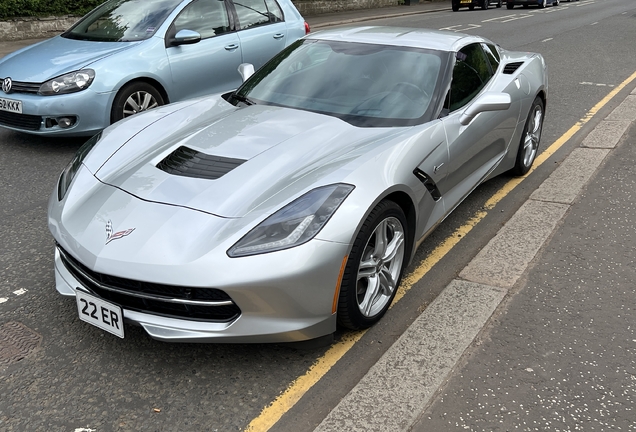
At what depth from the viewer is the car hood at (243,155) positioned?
2.92m

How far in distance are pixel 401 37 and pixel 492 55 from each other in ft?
3.48

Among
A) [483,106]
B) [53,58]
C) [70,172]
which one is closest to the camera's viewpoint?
[70,172]

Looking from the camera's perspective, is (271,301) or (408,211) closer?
(271,301)

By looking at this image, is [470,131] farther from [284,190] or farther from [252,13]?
[252,13]

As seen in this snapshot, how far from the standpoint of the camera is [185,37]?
6.29m

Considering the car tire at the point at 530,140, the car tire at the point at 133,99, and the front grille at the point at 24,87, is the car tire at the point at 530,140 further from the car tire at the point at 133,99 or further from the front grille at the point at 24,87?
the front grille at the point at 24,87

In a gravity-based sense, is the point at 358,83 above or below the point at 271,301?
above

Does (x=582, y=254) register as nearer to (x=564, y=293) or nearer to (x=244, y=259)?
(x=564, y=293)

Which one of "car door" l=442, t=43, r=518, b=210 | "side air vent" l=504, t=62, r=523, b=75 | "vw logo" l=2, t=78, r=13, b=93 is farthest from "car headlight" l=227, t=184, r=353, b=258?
"vw logo" l=2, t=78, r=13, b=93

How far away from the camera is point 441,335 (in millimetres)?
3127

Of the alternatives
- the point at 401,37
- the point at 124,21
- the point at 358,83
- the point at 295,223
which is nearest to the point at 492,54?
the point at 401,37

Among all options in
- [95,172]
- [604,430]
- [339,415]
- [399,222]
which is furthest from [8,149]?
[604,430]

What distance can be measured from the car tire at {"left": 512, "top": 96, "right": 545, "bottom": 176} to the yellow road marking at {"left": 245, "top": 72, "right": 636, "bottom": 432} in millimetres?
111

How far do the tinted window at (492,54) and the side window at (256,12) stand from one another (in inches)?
123
